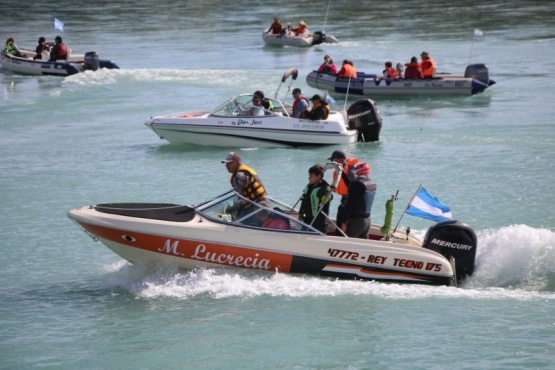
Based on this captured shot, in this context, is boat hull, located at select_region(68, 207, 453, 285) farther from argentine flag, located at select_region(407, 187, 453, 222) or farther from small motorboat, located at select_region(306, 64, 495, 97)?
small motorboat, located at select_region(306, 64, 495, 97)

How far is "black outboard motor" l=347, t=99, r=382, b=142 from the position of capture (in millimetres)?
22172

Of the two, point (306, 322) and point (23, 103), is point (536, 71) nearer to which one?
point (23, 103)

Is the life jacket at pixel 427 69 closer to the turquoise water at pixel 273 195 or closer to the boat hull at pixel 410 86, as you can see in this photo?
the boat hull at pixel 410 86

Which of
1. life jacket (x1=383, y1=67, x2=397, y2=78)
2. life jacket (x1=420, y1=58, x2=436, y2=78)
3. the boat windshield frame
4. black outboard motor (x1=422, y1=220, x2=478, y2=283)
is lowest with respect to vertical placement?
black outboard motor (x1=422, y1=220, x2=478, y2=283)

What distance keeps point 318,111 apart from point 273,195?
14.0 feet

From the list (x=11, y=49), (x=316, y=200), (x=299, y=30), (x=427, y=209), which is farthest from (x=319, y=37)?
(x=316, y=200)

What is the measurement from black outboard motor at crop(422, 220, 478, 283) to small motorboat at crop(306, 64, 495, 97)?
1673cm

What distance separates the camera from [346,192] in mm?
12602

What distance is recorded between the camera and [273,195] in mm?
18094

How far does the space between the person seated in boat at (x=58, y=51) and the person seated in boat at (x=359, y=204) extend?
24.4 m

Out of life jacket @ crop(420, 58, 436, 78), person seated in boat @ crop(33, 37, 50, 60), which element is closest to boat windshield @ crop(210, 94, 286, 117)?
life jacket @ crop(420, 58, 436, 78)

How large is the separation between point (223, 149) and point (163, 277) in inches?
398

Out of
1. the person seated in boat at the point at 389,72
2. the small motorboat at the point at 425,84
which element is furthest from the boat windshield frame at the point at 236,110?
the person seated in boat at the point at 389,72

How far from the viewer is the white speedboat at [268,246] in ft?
38.9
